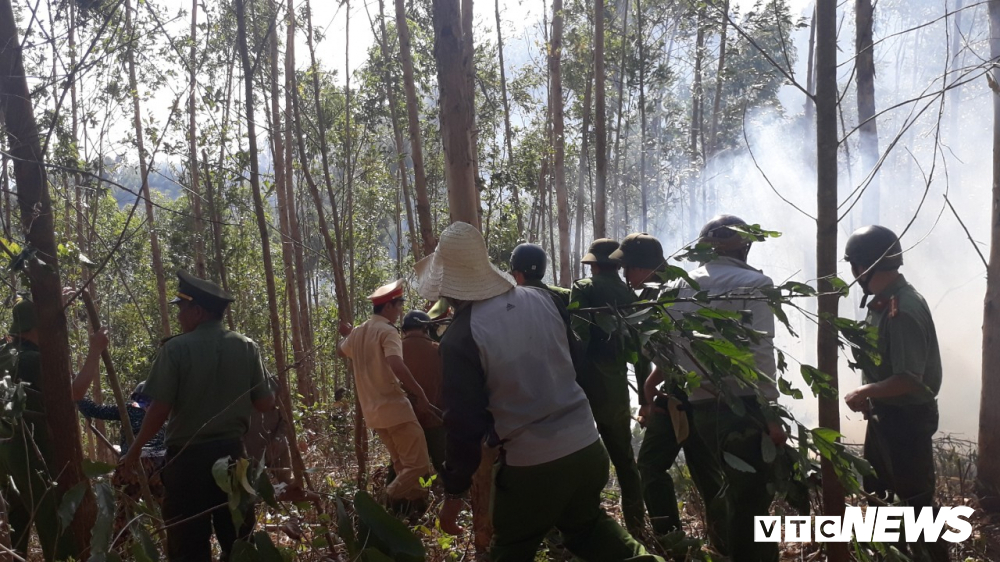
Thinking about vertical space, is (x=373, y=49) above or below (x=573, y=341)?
above

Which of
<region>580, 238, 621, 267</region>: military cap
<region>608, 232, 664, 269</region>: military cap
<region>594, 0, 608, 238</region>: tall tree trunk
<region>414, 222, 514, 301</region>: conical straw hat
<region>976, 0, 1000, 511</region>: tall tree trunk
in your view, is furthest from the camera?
<region>594, 0, 608, 238</region>: tall tree trunk

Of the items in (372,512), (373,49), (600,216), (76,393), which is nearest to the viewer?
(372,512)

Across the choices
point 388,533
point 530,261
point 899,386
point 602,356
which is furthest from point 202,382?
point 899,386

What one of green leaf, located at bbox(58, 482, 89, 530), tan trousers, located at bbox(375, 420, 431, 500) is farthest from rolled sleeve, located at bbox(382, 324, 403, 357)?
green leaf, located at bbox(58, 482, 89, 530)

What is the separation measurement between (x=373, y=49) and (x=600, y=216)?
8.54 meters

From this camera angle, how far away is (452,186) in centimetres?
372

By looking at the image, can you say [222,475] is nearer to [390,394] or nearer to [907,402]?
[390,394]

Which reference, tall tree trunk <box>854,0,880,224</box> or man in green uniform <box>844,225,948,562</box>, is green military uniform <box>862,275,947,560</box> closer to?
man in green uniform <box>844,225,948,562</box>

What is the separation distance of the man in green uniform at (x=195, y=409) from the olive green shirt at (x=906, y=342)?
2.94 meters

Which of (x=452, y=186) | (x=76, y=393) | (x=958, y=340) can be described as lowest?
(x=958, y=340)

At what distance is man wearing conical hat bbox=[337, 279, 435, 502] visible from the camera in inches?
193

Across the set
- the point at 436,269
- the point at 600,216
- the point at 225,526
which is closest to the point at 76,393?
the point at 225,526

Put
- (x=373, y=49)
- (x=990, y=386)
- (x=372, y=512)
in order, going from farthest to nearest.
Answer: (x=373, y=49), (x=990, y=386), (x=372, y=512)

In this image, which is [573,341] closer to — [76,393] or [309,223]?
[76,393]
